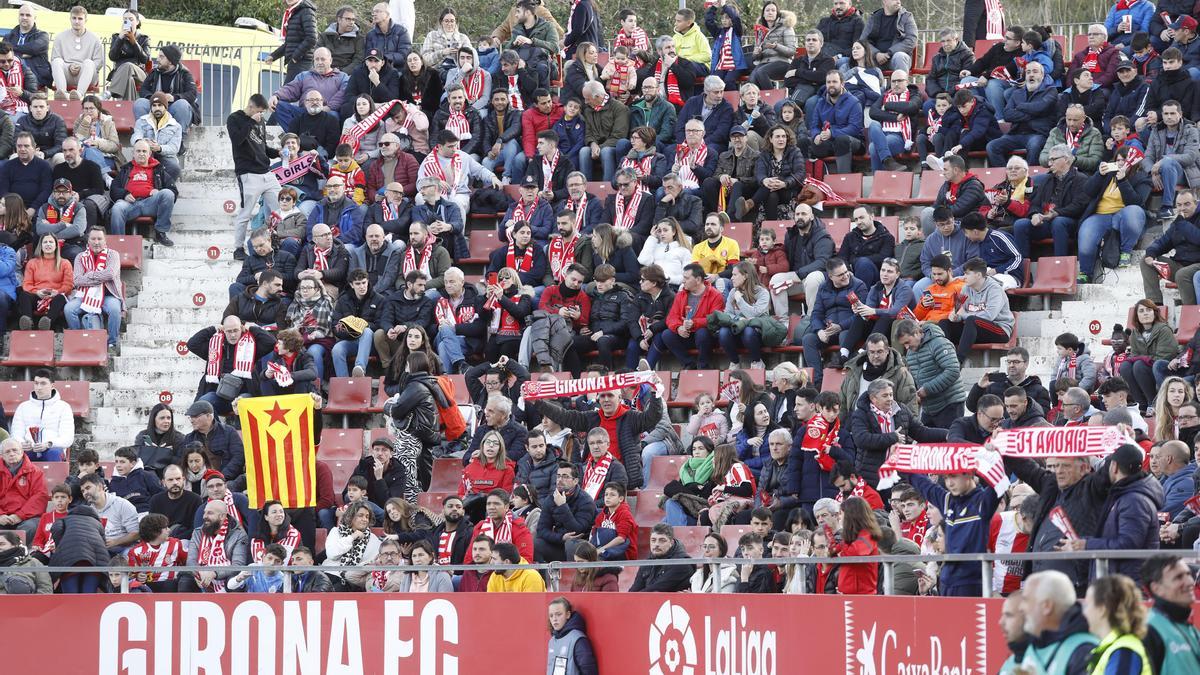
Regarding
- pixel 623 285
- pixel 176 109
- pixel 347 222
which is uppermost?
pixel 176 109

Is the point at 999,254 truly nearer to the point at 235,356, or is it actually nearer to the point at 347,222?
the point at 347,222

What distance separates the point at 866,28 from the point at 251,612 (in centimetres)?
1027

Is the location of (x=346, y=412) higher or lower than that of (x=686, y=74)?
lower

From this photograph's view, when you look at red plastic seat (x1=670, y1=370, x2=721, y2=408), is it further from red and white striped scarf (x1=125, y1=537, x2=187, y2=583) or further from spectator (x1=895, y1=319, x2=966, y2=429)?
red and white striped scarf (x1=125, y1=537, x2=187, y2=583)

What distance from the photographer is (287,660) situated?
1441 centimetres

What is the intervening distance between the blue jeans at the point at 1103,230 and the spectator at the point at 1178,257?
48cm

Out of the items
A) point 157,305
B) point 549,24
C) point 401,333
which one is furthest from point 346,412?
point 549,24

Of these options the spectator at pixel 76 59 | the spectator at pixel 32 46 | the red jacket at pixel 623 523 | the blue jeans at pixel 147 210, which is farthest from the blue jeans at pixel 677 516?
the spectator at pixel 32 46

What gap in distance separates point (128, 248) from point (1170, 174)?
10402mm

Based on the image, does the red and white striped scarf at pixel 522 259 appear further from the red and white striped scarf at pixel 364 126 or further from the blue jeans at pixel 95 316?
the blue jeans at pixel 95 316

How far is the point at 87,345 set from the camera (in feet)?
64.3

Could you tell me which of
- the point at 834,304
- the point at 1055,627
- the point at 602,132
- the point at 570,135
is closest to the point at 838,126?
the point at 602,132

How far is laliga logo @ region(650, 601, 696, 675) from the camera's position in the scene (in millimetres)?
12141

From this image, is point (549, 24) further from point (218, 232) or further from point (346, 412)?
point (346, 412)
